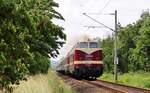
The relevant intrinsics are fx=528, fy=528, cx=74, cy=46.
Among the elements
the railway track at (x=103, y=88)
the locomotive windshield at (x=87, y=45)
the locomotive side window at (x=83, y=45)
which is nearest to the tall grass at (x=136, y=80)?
the railway track at (x=103, y=88)

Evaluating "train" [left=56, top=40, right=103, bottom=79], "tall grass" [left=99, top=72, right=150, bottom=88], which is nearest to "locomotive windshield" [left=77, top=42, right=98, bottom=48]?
"train" [left=56, top=40, right=103, bottom=79]

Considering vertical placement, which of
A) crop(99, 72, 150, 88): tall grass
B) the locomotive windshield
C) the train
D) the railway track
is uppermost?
the locomotive windshield

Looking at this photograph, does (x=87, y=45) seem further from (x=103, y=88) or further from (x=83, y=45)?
(x=103, y=88)

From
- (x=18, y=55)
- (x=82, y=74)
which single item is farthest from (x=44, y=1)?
(x=82, y=74)

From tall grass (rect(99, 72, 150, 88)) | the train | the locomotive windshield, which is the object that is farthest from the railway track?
the locomotive windshield

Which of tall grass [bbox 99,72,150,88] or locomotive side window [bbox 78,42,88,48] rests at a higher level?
locomotive side window [bbox 78,42,88,48]

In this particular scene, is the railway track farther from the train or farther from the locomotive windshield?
the locomotive windshield

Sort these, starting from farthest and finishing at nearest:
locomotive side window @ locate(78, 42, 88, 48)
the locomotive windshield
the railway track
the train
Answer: locomotive side window @ locate(78, 42, 88, 48)
the locomotive windshield
the train
the railway track

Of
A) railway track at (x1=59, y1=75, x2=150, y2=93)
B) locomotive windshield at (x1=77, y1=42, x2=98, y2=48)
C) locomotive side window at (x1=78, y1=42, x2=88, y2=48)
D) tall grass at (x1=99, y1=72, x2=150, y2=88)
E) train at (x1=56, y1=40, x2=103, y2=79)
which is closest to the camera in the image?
railway track at (x1=59, y1=75, x2=150, y2=93)

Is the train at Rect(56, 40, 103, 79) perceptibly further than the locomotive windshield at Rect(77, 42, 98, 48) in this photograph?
No

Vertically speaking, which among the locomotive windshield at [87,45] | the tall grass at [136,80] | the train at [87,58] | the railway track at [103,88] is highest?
the locomotive windshield at [87,45]

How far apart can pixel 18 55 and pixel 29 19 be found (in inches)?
46.5

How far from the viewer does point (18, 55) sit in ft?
47.0

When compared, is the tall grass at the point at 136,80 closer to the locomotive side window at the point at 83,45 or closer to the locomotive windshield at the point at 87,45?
the locomotive windshield at the point at 87,45
